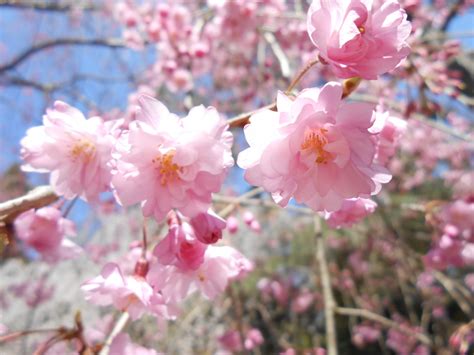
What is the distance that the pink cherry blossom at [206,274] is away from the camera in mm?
978

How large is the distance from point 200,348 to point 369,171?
427cm

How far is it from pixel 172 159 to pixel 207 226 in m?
0.13

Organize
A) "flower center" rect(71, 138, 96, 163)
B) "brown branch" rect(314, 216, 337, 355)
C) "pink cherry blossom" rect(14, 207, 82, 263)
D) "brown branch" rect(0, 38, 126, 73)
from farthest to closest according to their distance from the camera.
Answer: "brown branch" rect(0, 38, 126, 73) → "brown branch" rect(314, 216, 337, 355) → "pink cherry blossom" rect(14, 207, 82, 263) → "flower center" rect(71, 138, 96, 163)

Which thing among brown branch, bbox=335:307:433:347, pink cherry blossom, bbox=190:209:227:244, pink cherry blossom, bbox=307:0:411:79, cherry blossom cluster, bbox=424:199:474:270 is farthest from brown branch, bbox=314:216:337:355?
pink cherry blossom, bbox=307:0:411:79

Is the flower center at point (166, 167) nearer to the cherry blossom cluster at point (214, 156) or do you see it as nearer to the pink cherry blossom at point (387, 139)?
the cherry blossom cluster at point (214, 156)

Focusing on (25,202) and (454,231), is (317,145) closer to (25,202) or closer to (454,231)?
(25,202)

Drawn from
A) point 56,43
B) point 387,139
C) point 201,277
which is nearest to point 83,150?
point 201,277

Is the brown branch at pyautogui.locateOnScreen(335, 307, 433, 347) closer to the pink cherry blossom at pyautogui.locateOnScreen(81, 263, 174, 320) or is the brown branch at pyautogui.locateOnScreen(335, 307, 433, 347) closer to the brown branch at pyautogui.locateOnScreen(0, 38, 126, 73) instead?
the pink cherry blossom at pyautogui.locateOnScreen(81, 263, 174, 320)

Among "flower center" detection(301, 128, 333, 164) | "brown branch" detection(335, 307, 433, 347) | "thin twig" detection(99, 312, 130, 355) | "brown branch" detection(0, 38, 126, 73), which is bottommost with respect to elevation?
"brown branch" detection(335, 307, 433, 347)

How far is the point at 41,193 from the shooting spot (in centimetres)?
94

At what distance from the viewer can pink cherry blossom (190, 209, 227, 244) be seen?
808 mm

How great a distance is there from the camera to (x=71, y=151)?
3.37 feet

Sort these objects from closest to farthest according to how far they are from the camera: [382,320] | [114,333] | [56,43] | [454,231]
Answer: [114,333], [454,231], [382,320], [56,43]

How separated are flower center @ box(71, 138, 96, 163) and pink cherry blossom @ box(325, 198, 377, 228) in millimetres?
534
